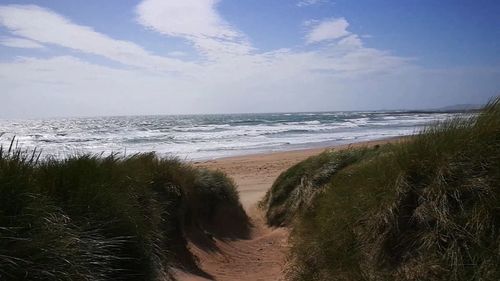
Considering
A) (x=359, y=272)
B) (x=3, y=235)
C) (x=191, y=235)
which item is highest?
(x=3, y=235)

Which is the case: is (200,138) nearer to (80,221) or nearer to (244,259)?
(244,259)

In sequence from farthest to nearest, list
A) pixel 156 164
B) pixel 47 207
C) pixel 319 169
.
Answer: pixel 319 169 → pixel 156 164 → pixel 47 207

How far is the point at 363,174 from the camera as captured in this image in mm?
5695

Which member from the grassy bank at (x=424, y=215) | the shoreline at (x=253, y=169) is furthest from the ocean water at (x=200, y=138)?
the shoreline at (x=253, y=169)

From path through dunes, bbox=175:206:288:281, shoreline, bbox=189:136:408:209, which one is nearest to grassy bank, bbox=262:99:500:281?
path through dunes, bbox=175:206:288:281

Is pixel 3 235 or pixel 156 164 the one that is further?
pixel 156 164

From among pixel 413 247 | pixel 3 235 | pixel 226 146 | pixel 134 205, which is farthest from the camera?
pixel 226 146

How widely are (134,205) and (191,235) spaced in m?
3.39

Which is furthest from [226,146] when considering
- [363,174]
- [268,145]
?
[363,174]

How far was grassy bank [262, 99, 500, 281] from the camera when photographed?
3.91 meters

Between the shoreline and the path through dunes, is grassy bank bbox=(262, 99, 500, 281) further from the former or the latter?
the shoreline

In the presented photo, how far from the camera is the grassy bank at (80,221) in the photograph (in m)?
3.18

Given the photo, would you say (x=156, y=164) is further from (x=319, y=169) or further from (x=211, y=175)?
(x=319, y=169)

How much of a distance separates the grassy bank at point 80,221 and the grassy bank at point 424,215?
218 centimetres
